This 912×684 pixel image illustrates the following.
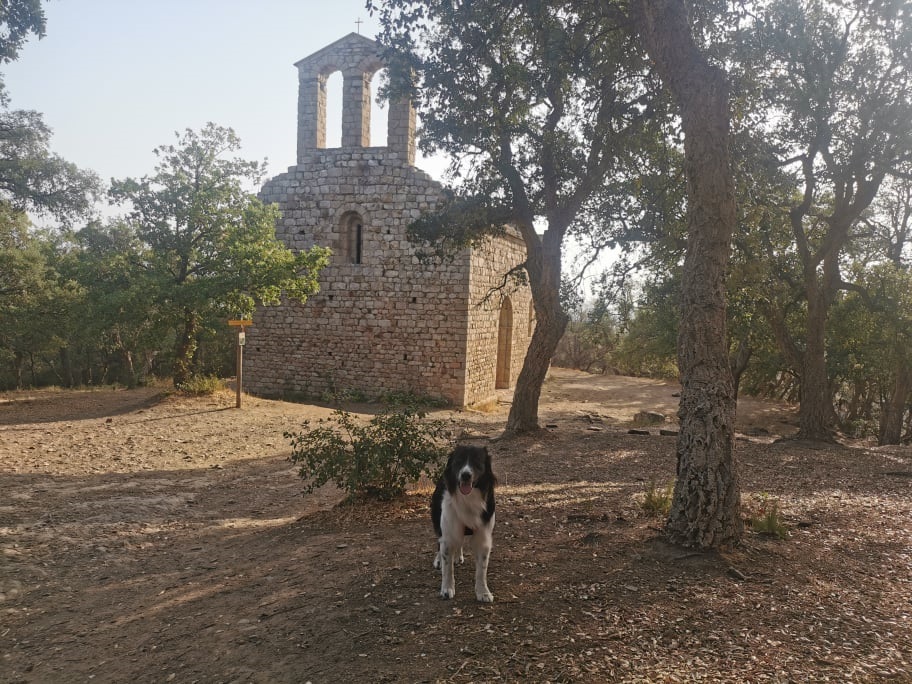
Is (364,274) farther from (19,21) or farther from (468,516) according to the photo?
(468,516)

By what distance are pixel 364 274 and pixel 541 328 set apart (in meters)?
7.05

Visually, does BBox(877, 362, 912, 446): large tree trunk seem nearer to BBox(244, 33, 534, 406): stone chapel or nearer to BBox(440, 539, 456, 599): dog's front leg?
BBox(244, 33, 534, 406): stone chapel

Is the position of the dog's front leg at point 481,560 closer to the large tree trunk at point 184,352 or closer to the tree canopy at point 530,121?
the tree canopy at point 530,121

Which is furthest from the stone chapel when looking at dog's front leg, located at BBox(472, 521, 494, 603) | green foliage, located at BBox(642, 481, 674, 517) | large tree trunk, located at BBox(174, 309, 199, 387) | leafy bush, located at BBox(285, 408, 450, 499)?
dog's front leg, located at BBox(472, 521, 494, 603)

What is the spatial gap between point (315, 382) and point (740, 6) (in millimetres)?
13455

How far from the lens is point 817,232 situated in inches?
556

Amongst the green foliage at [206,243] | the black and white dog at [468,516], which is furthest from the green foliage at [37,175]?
the black and white dog at [468,516]

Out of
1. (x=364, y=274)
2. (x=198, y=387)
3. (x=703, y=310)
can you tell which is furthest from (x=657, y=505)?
(x=364, y=274)

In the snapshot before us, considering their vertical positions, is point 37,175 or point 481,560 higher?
point 37,175

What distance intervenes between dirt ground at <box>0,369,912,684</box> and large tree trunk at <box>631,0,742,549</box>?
0.34 meters

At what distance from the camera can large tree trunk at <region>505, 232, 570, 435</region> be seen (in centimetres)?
1130

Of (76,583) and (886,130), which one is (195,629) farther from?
(886,130)

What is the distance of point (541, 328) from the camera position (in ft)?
37.2

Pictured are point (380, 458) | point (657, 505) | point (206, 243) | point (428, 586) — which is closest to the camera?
point (428, 586)
